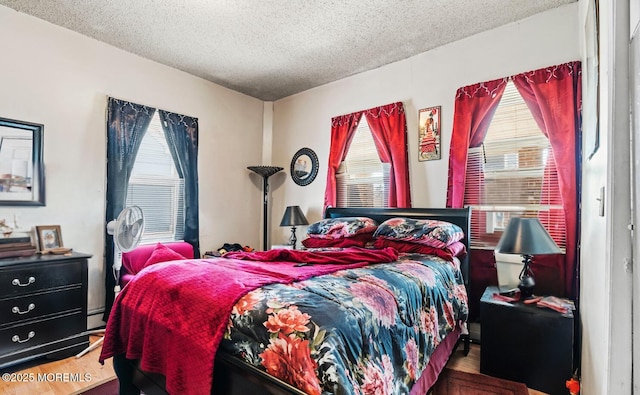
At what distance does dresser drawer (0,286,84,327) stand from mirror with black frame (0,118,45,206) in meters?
0.82

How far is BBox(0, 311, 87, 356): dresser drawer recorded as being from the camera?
2.29 meters

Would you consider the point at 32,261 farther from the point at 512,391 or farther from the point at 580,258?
the point at 580,258

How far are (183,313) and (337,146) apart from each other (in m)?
2.85

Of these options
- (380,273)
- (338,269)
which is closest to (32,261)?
(338,269)

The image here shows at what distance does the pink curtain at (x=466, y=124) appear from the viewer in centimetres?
289

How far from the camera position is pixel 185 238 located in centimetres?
381

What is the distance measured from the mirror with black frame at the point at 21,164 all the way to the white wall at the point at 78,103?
66 mm

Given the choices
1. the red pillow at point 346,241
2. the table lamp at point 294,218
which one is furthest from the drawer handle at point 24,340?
the table lamp at point 294,218

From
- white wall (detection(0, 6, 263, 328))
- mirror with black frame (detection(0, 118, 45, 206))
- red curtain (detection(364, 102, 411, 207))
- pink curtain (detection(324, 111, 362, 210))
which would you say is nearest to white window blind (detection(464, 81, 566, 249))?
red curtain (detection(364, 102, 411, 207))

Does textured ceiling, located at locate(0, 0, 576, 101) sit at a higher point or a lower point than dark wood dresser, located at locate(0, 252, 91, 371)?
higher

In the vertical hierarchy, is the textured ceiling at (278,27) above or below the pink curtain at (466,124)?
above

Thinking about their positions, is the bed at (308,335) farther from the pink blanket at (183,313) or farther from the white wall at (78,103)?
the white wall at (78,103)

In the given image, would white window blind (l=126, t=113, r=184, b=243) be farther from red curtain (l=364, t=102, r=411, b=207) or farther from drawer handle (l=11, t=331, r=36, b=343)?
red curtain (l=364, t=102, r=411, b=207)

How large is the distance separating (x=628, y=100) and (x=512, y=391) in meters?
1.87
